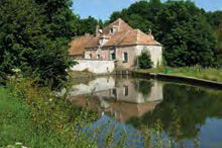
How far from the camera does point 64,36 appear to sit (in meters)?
16.8

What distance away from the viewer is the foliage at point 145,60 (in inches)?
1694

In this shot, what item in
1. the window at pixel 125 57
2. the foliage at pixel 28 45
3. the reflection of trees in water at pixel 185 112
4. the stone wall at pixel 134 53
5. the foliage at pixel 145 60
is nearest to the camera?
the reflection of trees in water at pixel 185 112

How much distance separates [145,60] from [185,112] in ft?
92.1

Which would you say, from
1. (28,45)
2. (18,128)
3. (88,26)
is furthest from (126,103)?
(88,26)

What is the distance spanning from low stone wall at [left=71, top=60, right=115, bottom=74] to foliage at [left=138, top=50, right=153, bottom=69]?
4.63 metres

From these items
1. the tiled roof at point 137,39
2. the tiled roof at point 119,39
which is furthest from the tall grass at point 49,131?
the tiled roof at point 119,39

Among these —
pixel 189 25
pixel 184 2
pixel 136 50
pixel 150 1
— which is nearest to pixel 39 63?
pixel 136 50

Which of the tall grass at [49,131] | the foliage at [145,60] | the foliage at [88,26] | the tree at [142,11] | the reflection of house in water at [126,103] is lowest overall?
the reflection of house in water at [126,103]

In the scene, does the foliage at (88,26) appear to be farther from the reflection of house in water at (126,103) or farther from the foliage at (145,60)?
the reflection of house in water at (126,103)

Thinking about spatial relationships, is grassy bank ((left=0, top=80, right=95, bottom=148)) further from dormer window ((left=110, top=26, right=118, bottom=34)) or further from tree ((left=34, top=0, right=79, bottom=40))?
dormer window ((left=110, top=26, right=118, bottom=34))

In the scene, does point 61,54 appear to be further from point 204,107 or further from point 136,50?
point 136,50

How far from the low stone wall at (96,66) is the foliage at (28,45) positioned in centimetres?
2826

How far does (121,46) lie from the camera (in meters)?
46.2

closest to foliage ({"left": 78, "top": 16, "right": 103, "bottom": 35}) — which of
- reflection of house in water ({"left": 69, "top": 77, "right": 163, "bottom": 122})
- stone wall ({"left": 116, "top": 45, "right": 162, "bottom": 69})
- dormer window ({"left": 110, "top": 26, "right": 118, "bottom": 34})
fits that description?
dormer window ({"left": 110, "top": 26, "right": 118, "bottom": 34})
